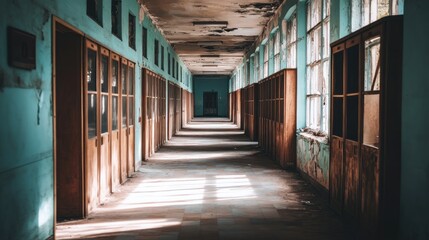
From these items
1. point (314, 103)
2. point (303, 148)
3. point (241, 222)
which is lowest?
point (241, 222)

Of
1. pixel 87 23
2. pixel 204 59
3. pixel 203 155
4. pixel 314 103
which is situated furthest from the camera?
pixel 204 59

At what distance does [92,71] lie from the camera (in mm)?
5926

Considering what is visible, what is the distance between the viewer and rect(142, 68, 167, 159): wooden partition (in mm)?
10852

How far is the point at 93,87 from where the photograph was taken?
593 centimetres

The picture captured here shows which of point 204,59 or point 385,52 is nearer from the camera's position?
point 385,52

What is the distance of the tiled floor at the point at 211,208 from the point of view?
15.9 ft

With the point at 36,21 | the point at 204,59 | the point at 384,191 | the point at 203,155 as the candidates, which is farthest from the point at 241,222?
the point at 204,59

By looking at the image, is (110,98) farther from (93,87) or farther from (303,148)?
(303,148)

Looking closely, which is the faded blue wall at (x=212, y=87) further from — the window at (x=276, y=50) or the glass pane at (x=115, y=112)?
the glass pane at (x=115, y=112)

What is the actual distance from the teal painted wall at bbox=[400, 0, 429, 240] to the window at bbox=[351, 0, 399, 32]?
3.87ft

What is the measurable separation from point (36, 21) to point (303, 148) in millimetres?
6030

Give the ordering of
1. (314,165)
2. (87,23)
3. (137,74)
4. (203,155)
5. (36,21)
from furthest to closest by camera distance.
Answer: (203,155) → (137,74) → (314,165) → (87,23) → (36,21)

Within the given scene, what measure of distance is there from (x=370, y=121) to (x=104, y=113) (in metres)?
4.07

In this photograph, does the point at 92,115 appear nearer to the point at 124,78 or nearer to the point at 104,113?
the point at 104,113
